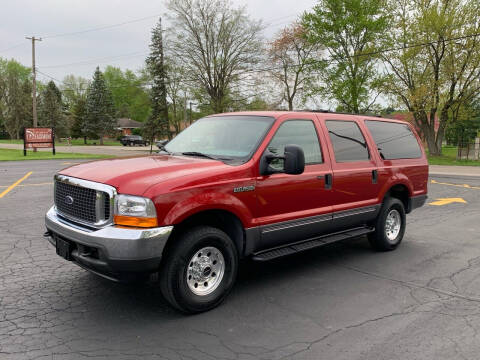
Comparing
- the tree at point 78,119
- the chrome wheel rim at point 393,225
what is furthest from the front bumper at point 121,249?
the tree at point 78,119

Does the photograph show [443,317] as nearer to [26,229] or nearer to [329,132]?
[329,132]

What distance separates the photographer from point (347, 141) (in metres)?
5.38

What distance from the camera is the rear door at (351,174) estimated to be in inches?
201

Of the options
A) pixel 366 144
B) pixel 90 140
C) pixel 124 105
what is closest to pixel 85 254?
pixel 366 144

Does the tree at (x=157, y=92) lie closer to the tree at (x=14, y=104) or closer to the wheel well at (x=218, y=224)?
the tree at (x=14, y=104)

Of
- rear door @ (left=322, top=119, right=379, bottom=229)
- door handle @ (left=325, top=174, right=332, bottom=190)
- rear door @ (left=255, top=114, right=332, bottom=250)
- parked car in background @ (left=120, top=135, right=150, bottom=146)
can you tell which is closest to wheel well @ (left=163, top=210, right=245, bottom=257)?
rear door @ (left=255, top=114, right=332, bottom=250)

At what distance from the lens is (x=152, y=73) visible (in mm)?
47719

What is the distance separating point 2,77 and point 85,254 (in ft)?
274

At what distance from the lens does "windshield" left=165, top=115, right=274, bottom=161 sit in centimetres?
445

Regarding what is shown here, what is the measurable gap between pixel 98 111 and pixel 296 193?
65203 mm

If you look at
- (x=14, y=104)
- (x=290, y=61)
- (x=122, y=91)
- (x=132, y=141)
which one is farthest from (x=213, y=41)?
(x=122, y=91)

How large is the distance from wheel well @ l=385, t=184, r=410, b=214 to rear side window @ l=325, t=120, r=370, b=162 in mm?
948

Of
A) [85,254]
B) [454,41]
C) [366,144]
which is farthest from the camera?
[454,41]

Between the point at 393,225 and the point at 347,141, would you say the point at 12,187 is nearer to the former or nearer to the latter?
the point at 347,141
